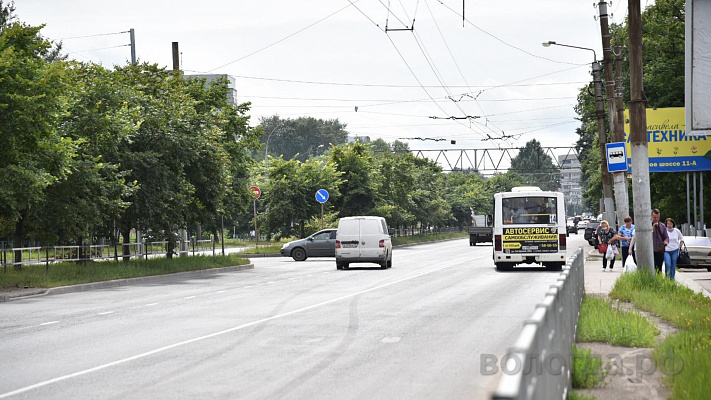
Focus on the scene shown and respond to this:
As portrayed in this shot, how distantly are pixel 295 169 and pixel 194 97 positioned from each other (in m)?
17.5

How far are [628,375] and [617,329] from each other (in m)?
2.50

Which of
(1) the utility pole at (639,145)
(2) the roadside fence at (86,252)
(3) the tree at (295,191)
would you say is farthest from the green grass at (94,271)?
(3) the tree at (295,191)

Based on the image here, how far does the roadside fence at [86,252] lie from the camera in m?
26.4

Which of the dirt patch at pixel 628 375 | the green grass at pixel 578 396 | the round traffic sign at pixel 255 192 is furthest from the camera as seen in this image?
the round traffic sign at pixel 255 192

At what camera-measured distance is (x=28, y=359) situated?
1132cm

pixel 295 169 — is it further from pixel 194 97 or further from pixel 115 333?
pixel 115 333

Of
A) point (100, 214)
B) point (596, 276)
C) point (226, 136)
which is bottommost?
point (596, 276)

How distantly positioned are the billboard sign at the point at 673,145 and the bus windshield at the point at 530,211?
16981 millimetres

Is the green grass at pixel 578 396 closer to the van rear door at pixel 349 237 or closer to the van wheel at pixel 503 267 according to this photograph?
the van wheel at pixel 503 267

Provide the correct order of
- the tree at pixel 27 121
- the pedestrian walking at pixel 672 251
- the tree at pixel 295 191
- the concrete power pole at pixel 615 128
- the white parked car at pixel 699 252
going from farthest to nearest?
the tree at pixel 295 191
the white parked car at pixel 699 252
the concrete power pole at pixel 615 128
the tree at pixel 27 121
the pedestrian walking at pixel 672 251

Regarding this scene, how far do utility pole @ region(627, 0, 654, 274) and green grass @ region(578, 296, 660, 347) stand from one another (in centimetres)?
632

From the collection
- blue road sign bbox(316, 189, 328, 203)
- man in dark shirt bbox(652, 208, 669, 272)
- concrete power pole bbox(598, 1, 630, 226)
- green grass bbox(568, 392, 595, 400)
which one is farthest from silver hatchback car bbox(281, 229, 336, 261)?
green grass bbox(568, 392, 595, 400)

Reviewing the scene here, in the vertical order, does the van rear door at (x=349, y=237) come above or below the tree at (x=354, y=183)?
below

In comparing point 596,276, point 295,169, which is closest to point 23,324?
point 596,276
